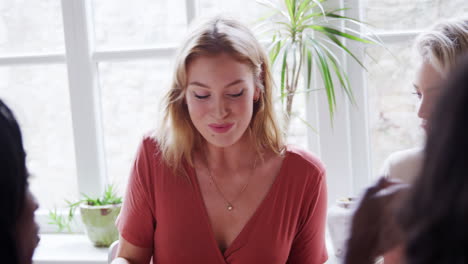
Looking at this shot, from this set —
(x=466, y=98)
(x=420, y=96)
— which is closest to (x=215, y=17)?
(x=420, y=96)

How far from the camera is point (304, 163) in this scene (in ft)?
5.92

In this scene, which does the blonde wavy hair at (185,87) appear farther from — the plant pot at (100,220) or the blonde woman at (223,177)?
the plant pot at (100,220)

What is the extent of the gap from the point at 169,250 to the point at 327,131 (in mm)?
926

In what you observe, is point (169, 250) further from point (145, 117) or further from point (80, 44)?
point (80, 44)

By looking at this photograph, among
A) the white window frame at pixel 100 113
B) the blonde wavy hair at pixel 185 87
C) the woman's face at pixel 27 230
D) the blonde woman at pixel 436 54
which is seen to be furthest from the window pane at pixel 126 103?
the woman's face at pixel 27 230

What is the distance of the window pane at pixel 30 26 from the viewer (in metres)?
2.68

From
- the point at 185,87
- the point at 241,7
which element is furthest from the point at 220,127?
the point at 241,7

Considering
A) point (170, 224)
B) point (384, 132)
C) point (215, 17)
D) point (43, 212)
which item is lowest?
point (43, 212)

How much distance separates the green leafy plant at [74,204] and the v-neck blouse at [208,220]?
66 cm

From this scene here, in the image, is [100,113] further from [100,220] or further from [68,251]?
[68,251]

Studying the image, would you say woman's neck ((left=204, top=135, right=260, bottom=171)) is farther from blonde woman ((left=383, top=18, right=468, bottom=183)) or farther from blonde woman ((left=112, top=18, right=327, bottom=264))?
blonde woman ((left=383, top=18, right=468, bottom=183))

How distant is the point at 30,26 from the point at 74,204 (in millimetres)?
888

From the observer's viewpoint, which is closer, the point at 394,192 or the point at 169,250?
the point at 394,192

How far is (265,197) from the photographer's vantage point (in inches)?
70.1
